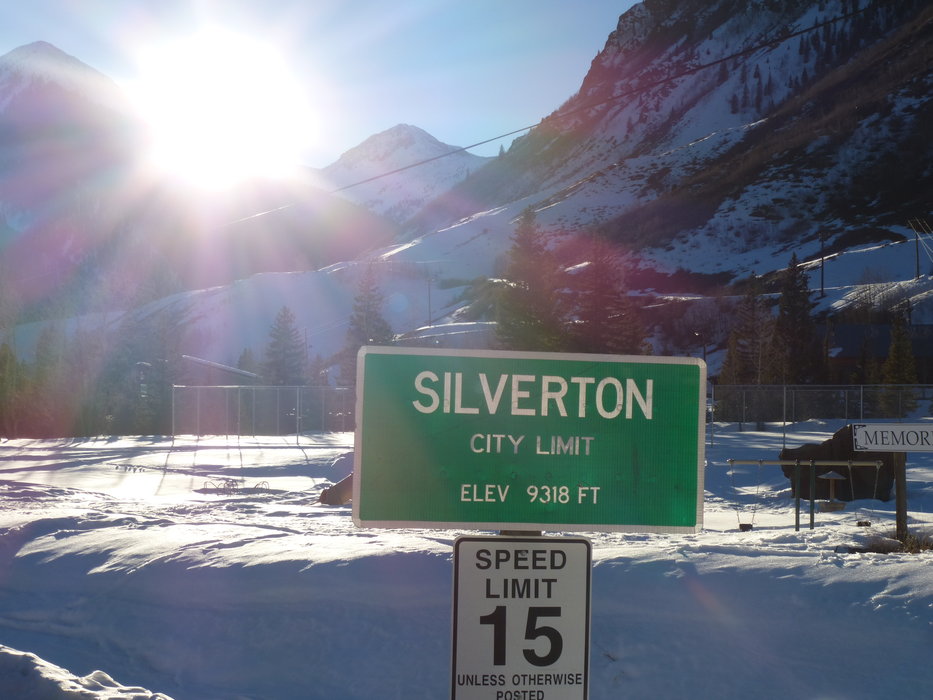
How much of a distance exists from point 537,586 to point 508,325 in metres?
37.3

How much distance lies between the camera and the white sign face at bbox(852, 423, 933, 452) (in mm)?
7328

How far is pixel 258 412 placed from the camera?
142ft

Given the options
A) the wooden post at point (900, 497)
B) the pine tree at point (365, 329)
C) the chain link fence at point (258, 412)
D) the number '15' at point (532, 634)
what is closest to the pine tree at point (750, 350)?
the pine tree at point (365, 329)

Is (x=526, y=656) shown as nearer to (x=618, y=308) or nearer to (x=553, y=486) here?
(x=553, y=486)

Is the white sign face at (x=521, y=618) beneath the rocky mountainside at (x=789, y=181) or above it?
beneath

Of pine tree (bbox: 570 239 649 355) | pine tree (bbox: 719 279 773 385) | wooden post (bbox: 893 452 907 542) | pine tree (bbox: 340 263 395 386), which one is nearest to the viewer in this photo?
wooden post (bbox: 893 452 907 542)

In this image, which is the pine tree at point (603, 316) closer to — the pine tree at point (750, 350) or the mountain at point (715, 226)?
the pine tree at point (750, 350)

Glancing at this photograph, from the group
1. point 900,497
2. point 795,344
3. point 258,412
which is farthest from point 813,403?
point 900,497

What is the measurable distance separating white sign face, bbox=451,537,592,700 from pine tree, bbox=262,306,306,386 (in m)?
58.4

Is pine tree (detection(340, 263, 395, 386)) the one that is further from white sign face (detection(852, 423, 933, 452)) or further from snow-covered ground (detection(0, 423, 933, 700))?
white sign face (detection(852, 423, 933, 452))

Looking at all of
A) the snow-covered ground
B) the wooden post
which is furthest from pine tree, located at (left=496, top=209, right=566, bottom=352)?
the snow-covered ground

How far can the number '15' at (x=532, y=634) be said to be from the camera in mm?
2336

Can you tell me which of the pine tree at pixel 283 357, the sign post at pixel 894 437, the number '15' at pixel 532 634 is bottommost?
the number '15' at pixel 532 634

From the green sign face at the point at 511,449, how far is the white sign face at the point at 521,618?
0.08 m
